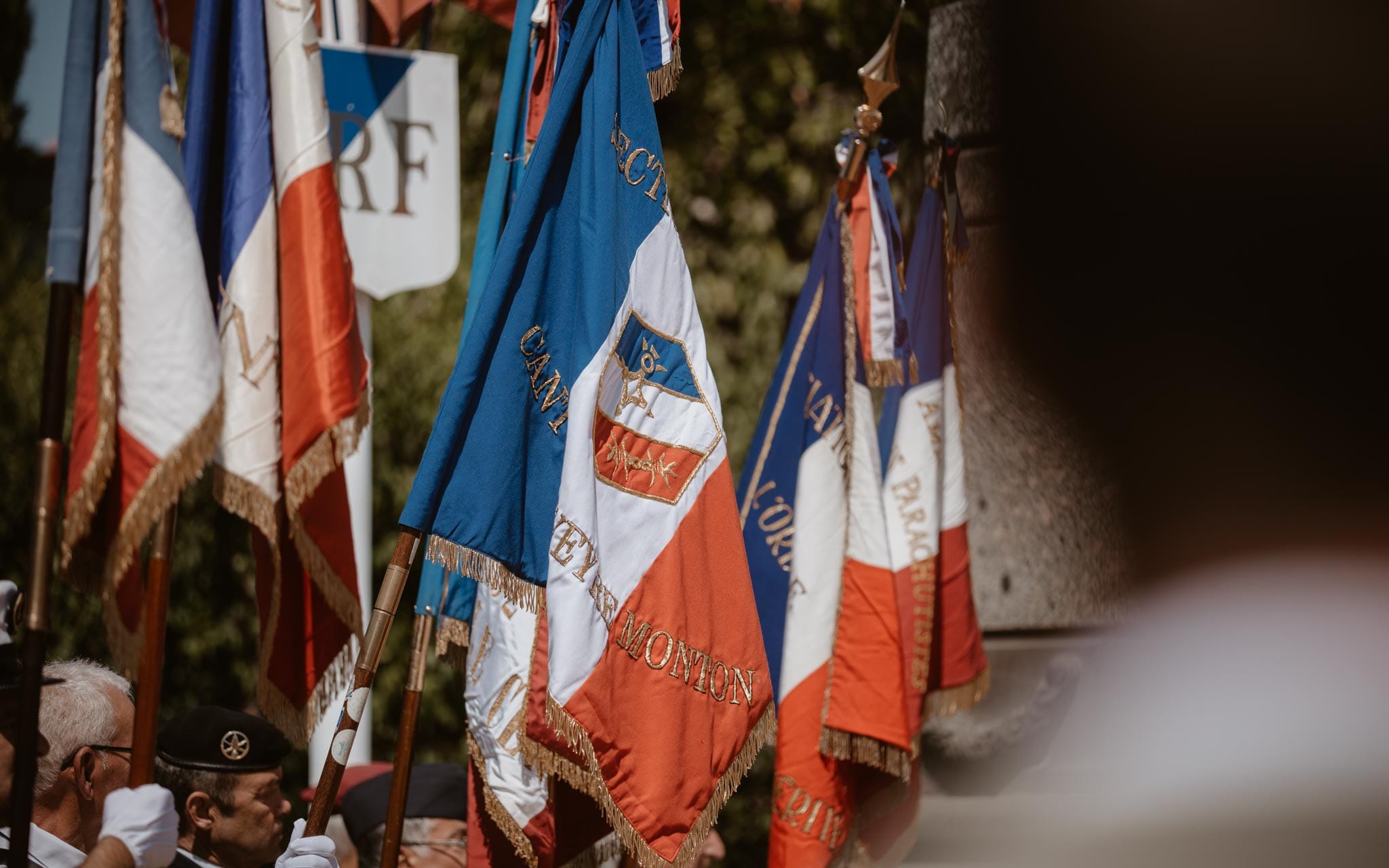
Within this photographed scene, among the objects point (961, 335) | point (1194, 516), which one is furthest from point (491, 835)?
point (961, 335)

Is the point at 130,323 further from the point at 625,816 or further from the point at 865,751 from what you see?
the point at 865,751

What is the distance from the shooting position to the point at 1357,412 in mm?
1887

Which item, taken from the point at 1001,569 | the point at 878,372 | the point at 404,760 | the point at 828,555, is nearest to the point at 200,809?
the point at 404,760

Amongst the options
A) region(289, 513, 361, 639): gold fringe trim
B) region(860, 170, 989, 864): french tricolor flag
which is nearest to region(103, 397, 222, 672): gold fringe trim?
region(289, 513, 361, 639): gold fringe trim

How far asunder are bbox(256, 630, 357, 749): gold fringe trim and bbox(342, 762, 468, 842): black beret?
53 cm

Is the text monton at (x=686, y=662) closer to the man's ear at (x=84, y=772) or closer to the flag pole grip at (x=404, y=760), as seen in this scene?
the flag pole grip at (x=404, y=760)

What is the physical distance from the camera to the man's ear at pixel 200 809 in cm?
276

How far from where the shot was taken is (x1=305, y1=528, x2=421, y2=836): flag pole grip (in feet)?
7.82

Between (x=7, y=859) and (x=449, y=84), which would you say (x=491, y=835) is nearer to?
(x=7, y=859)

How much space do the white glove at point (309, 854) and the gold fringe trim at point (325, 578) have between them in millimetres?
481

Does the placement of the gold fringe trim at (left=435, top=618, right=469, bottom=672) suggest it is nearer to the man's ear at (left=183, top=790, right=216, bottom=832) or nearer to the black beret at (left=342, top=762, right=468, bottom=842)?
the black beret at (left=342, top=762, right=468, bottom=842)

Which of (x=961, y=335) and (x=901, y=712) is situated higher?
(x=961, y=335)

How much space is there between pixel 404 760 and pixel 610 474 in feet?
2.45

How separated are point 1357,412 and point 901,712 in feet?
6.15
